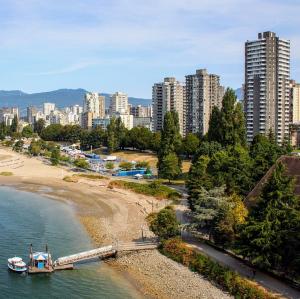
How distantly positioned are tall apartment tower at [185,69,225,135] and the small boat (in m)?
109

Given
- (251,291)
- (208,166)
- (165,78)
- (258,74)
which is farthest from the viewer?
(165,78)

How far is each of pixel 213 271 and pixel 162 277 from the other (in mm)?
4386

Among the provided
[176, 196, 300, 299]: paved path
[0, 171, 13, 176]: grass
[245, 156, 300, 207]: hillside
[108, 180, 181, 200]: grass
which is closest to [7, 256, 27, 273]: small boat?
[176, 196, 300, 299]: paved path

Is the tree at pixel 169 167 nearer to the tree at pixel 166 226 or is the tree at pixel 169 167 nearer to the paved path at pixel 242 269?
the paved path at pixel 242 269

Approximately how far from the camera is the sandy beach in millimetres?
37531

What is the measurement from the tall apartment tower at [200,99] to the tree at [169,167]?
65.6 metres

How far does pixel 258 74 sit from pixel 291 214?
308ft

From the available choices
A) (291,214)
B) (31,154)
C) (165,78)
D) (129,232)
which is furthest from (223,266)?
(165,78)

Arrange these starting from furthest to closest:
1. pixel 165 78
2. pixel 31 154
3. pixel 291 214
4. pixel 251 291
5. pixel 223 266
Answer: pixel 165 78, pixel 31 154, pixel 223 266, pixel 291 214, pixel 251 291

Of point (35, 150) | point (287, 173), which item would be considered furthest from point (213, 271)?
point (35, 150)

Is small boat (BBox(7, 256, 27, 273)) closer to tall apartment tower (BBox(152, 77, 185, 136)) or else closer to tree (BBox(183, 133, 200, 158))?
tree (BBox(183, 133, 200, 158))

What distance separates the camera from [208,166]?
6781 cm

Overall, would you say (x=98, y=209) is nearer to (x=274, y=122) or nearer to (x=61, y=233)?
(x=61, y=233)

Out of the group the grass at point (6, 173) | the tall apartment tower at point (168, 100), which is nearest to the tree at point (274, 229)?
the grass at point (6, 173)
